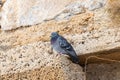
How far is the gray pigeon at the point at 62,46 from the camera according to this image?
2.46 meters

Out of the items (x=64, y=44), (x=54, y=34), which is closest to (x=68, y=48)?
(x=64, y=44)

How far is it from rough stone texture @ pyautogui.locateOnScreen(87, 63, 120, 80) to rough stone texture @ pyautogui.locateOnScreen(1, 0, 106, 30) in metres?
0.38

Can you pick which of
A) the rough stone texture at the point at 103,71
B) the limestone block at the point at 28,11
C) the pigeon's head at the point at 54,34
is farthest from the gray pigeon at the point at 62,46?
the limestone block at the point at 28,11

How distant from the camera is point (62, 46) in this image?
8.32 feet

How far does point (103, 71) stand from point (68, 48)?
27 centimetres

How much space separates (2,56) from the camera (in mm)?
2605

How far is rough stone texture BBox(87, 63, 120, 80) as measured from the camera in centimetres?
253

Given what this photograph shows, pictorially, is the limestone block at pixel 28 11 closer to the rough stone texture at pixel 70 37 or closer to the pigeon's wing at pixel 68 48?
the rough stone texture at pixel 70 37

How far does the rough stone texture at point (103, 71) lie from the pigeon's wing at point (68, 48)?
0.53 feet

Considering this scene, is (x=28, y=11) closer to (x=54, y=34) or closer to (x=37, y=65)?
(x=54, y=34)

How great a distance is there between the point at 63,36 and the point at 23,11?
387 mm

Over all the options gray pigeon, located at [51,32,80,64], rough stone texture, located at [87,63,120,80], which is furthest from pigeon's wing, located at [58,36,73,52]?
rough stone texture, located at [87,63,120,80]

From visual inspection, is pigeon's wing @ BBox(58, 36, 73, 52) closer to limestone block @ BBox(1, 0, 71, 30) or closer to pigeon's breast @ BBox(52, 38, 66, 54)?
pigeon's breast @ BBox(52, 38, 66, 54)

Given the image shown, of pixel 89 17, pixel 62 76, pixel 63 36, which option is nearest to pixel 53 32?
pixel 63 36
